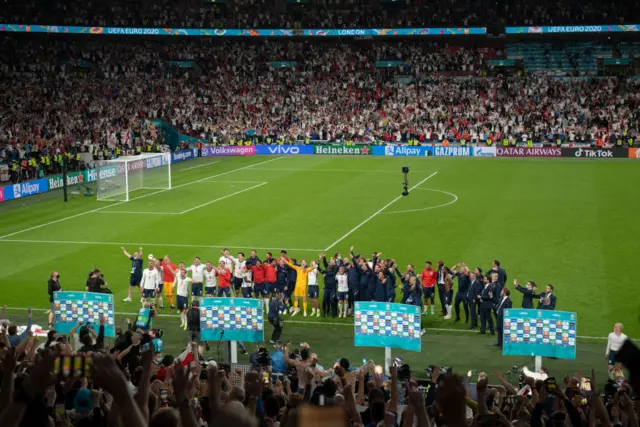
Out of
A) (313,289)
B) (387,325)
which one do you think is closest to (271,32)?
(313,289)

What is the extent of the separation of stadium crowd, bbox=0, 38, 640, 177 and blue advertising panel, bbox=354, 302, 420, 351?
4129cm

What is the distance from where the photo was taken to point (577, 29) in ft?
238

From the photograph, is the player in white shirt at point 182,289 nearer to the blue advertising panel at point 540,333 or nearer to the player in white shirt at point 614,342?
the blue advertising panel at point 540,333

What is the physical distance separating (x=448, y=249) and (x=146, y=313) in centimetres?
1402

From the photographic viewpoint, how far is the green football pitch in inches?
914

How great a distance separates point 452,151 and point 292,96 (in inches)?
695

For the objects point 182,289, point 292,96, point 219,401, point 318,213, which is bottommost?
point 182,289

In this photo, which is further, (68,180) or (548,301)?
(68,180)

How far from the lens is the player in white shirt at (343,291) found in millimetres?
A: 23891

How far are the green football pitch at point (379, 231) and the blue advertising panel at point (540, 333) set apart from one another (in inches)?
43.9

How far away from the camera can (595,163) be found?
187 ft

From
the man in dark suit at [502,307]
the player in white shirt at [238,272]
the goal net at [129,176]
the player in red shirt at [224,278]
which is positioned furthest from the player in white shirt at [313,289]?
the goal net at [129,176]

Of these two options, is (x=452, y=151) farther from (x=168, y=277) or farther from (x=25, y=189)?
(x=168, y=277)

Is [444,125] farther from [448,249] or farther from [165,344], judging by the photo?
[165,344]
